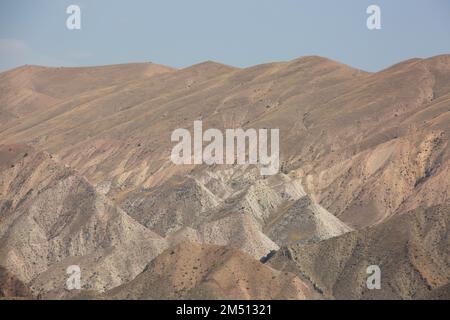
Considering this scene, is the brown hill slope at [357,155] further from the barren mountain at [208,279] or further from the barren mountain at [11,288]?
the barren mountain at [11,288]

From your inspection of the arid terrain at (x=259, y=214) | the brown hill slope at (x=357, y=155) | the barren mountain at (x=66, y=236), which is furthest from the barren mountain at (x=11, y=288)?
the brown hill slope at (x=357, y=155)

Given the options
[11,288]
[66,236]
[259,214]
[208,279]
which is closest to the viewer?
[208,279]

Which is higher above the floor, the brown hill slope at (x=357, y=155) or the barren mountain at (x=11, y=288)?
the barren mountain at (x=11, y=288)

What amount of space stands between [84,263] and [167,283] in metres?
25.7

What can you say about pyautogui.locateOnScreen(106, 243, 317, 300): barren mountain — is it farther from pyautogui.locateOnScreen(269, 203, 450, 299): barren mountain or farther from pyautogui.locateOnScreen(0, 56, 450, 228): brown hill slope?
pyautogui.locateOnScreen(0, 56, 450, 228): brown hill slope

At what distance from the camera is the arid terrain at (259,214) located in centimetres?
10150

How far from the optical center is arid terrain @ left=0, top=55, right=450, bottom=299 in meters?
102

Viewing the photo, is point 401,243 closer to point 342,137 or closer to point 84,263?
point 84,263

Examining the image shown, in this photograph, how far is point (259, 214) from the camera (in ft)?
479

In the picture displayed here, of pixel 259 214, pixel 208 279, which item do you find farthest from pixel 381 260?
pixel 259 214

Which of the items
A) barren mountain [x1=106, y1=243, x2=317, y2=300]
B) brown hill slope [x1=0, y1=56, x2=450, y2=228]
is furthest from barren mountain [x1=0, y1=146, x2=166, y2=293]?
brown hill slope [x1=0, y1=56, x2=450, y2=228]

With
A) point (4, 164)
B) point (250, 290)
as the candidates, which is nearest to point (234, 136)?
point (4, 164)

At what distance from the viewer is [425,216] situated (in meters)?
125

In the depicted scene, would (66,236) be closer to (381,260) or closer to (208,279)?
(381,260)
